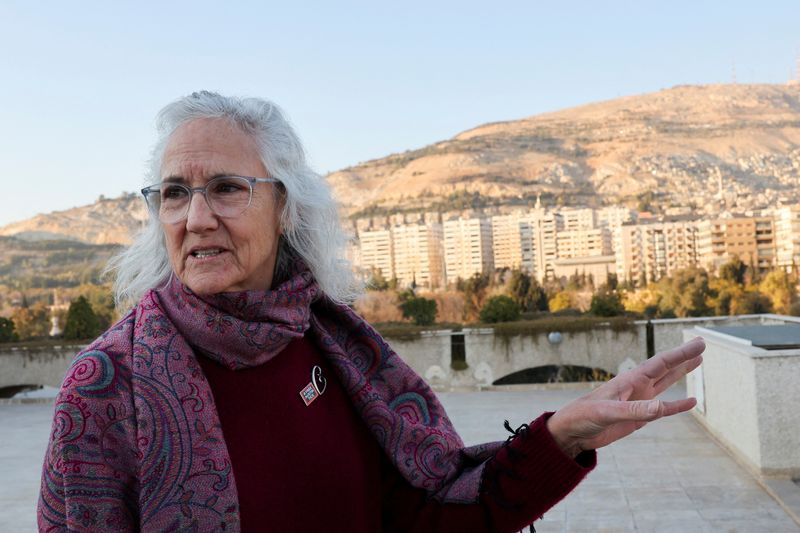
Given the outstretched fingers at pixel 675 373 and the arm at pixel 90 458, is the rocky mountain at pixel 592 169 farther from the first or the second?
the arm at pixel 90 458

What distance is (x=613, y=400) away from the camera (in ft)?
3.77

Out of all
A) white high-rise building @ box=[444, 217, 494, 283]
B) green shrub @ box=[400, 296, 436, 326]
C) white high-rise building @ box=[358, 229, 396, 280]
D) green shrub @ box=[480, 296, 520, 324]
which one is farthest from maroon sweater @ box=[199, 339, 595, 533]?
white high-rise building @ box=[358, 229, 396, 280]

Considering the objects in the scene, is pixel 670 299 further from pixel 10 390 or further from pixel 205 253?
pixel 205 253

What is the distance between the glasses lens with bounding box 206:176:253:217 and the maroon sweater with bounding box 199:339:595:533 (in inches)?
8.4

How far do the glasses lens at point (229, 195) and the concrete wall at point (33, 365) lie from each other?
471 inches

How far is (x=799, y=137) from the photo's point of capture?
92.7 m

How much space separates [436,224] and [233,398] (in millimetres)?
72025

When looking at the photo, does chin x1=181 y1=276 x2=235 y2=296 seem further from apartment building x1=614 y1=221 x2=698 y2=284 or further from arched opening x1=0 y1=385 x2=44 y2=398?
apartment building x1=614 y1=221 x2=698 y2=284

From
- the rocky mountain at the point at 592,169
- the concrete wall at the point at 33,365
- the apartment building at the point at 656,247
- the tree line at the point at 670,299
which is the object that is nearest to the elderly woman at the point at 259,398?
the concrete wall at the point at 33,365

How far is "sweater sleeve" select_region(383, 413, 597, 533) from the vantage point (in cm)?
121

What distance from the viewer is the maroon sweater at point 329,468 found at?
1.12 meters

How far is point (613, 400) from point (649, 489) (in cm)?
451

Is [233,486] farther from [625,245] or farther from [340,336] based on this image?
[625,245]

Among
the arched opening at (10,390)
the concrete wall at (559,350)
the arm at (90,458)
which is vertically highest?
the arm at (90,458)
